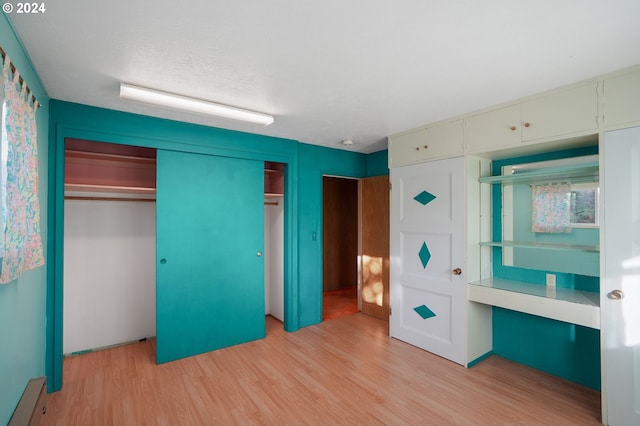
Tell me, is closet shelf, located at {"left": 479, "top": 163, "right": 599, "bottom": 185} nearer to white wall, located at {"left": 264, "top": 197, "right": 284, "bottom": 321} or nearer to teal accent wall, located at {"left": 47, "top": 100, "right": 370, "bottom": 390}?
teal accent wall, located at {"left": 47, "top": 100, "right": 370, "bottom": 390}

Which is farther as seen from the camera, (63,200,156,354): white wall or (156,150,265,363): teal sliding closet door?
(63,200,156,354): white wall

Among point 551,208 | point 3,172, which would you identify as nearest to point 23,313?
point 3,172

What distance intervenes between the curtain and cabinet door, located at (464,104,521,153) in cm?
333

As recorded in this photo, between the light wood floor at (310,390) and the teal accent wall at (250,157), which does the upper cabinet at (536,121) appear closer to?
the teal accent wall at (250,157)

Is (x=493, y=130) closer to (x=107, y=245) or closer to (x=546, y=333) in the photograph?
(x=546, y=333)

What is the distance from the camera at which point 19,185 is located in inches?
64.3

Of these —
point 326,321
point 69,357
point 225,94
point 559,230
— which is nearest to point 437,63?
→ point 225,94

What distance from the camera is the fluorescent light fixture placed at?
234 centimetres

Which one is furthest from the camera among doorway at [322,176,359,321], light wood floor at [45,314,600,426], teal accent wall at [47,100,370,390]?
doorway at [322,176,359,321]

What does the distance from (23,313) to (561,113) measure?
4.00 metres

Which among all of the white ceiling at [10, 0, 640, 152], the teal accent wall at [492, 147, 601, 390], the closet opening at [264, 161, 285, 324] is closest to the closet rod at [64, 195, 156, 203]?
the white ceiling at [10, 0, 640, 152]

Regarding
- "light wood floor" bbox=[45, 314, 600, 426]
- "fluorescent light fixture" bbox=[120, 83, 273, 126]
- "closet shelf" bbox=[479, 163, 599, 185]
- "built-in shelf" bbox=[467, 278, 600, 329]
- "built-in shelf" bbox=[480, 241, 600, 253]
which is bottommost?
"light wood floor" bbox=[45, 314, 600, 426]

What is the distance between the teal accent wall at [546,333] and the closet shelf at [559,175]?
0.19m

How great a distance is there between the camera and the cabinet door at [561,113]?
2318 mm
